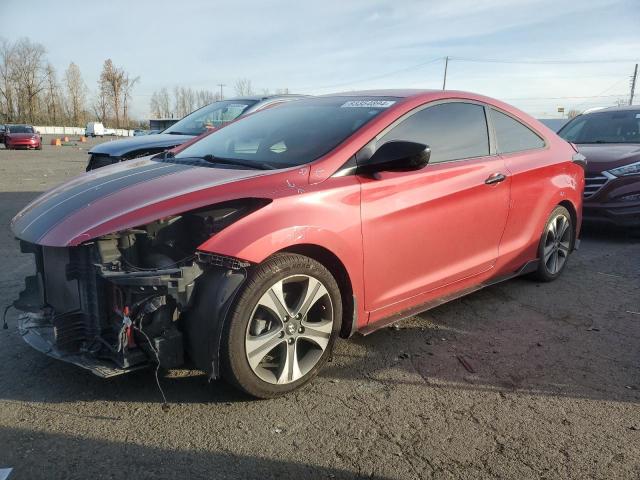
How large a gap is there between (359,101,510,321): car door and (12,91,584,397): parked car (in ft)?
0.04

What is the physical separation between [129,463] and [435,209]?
7.70 ft

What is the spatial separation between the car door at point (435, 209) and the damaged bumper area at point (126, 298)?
103 centimetres

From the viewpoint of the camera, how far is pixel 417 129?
3.61 meters

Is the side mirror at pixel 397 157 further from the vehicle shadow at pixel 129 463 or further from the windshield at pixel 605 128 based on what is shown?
the windshield at pixel 605 128

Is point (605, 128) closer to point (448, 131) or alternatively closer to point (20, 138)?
point (448, 131)

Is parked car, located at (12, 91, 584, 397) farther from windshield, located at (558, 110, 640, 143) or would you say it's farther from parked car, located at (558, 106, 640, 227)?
windshield, located at (558, 110, 640, 143)

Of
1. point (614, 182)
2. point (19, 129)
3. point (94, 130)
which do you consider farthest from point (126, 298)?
point (94, 130)

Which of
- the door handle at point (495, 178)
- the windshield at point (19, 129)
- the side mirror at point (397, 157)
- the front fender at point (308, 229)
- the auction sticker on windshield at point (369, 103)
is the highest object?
the windshield at point (19, 129)

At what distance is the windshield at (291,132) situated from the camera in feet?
11.0

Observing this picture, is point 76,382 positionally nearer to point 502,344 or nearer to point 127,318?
point 127,318

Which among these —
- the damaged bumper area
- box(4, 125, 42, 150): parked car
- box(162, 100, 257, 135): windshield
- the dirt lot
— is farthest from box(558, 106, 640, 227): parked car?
box(4, 125, 42, 150): parked car

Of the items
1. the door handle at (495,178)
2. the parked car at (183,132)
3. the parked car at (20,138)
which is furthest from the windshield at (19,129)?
the door handle at (495,178)

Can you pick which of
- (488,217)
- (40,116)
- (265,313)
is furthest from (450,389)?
(40,116)

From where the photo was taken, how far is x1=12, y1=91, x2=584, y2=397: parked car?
8.61 ft
